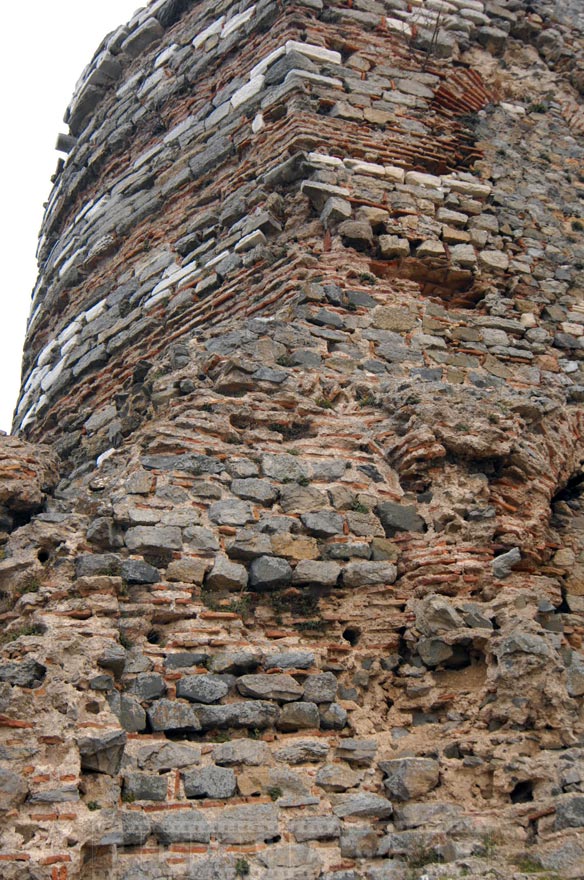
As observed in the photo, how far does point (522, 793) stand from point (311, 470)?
1832 millimetres

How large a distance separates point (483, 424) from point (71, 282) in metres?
4.46

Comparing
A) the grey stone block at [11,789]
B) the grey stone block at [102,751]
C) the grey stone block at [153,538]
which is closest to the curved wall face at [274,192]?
the grey stone block at [153,538]

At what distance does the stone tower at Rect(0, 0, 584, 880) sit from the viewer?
13.1ft

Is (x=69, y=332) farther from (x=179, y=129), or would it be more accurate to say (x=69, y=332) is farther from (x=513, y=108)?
(x=513, y=108)

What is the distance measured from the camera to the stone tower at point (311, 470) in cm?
399

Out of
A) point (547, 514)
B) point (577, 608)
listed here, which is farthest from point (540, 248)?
point (577, 608)

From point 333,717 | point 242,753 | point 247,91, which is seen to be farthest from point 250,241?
point 242,753

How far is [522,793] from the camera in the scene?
416cm

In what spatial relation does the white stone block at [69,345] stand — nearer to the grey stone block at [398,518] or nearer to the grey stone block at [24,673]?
the grey stone block at [398,518]

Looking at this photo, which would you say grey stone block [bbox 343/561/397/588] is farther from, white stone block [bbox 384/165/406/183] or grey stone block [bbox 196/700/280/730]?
white stone block [bbox 384/165/406/183]

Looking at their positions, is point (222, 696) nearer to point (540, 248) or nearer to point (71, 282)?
point (540, 248)

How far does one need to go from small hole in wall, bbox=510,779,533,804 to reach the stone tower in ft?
0.04

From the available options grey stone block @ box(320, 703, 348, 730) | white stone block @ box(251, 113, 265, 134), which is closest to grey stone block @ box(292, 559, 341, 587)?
grey stone block @ box(320, 703, 348, 730)

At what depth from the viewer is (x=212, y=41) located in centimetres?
855
